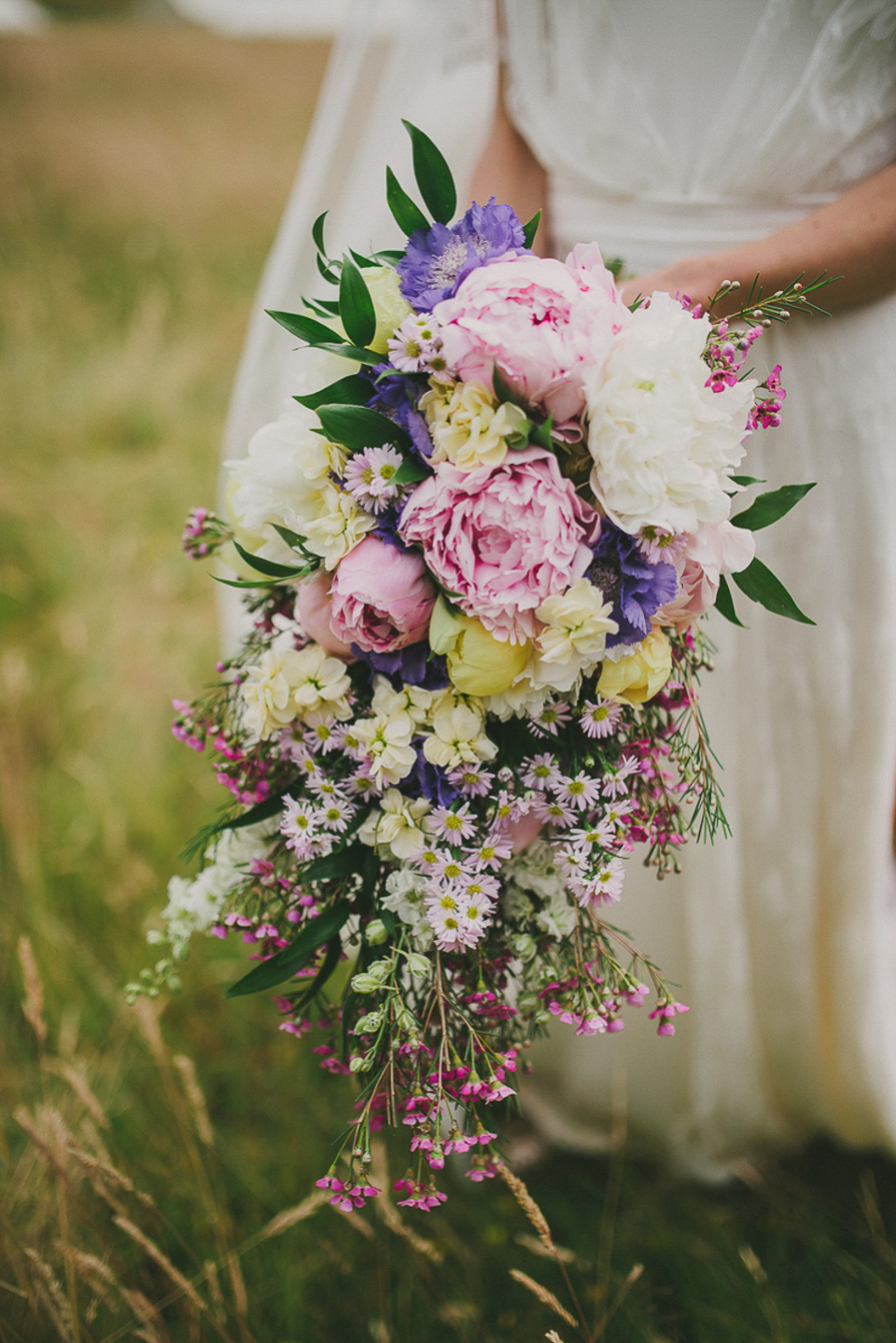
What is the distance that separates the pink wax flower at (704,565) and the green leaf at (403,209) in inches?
16.7

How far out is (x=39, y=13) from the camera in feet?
32.2

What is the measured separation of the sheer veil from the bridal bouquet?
2.72 feet

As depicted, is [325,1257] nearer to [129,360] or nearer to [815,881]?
[815,881]

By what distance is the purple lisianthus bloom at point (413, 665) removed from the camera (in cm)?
94

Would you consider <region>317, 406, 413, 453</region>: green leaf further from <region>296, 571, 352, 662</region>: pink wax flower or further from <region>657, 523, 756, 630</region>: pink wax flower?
<region>657, 523, 756, 630</region>: pink wax flower

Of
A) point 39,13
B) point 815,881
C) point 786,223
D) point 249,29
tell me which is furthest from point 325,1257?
point 39,13

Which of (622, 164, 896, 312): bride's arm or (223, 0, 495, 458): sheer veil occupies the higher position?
(223, 0, 495, 458): sheer veil

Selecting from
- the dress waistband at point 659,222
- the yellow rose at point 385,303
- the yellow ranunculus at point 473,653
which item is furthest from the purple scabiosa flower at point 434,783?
the dress waistband at point 659,222

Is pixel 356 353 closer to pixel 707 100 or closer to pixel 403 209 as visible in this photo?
pixel 403 209

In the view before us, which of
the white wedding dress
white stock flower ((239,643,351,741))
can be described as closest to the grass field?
the white wedding dress

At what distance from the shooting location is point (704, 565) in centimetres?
88

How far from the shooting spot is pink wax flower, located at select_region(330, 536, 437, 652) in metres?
0.86

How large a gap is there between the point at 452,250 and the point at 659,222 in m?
0.71

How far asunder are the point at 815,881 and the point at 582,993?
0.83m
